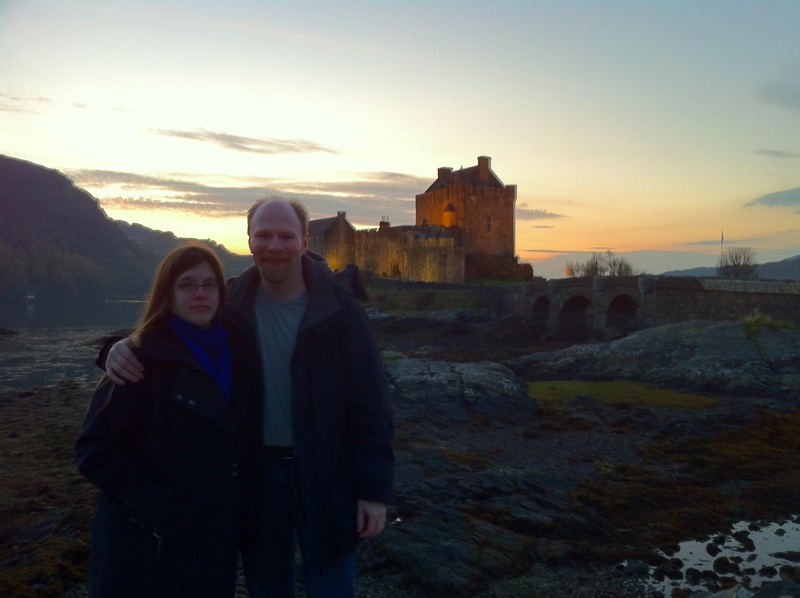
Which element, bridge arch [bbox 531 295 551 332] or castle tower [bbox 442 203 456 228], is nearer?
bridge arch [bbox 531 295 551 332]

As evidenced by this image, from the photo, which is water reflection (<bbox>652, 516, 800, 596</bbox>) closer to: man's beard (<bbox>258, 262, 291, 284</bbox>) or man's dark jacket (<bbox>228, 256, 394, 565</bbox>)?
man's dark jacket (<bbox>228, 256, 394, 565</bbox>)

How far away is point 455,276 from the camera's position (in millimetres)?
44938

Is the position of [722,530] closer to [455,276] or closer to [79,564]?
[79,564]

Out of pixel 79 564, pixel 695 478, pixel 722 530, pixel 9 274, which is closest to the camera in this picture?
pixel 79 564

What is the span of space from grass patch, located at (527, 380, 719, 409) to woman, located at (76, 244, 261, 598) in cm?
1192

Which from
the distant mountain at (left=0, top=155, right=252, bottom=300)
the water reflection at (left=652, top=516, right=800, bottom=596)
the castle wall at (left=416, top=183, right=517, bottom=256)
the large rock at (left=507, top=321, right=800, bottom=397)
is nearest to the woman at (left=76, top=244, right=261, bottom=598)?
the water reflection at (left=652, top=516, right=800, bottom=596)

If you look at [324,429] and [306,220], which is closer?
[324,429]

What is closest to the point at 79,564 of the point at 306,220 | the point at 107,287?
the point at 306,220

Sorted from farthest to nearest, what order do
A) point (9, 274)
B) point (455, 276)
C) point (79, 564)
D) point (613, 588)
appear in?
point (9, 274) < point (455, 276) < point (613, 588) < point (79, 564)

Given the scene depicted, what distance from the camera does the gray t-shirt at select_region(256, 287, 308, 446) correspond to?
9.20 ft

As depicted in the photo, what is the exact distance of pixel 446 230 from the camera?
163 feet

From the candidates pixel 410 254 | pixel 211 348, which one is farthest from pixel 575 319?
pixel 211 348

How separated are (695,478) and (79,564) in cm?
768

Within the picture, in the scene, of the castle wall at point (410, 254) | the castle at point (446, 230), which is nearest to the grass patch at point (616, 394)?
the castle wall at point (410, 254)
